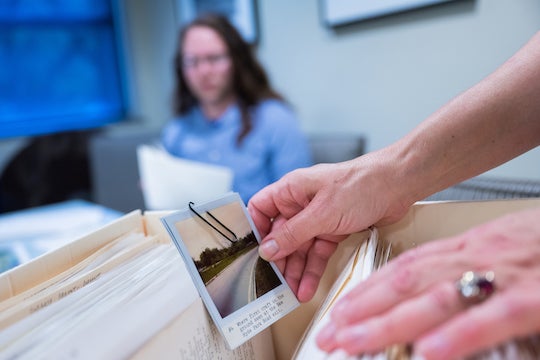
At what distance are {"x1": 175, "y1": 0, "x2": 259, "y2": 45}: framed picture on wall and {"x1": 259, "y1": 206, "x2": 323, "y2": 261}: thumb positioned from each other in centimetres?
150

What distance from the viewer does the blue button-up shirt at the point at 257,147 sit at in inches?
66.8

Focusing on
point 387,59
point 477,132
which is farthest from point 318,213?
point 387,59

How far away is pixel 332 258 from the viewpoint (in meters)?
0.62

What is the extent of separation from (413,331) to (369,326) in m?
0.03

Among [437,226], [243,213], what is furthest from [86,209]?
[437,226]

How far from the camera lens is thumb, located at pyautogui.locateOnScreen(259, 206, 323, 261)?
0.58 meters

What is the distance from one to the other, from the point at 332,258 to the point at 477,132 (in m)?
0.26

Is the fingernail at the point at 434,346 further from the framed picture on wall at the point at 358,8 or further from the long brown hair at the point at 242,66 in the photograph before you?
the long brown hair at the point at 242,66

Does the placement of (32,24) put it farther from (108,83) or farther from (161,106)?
(161,106)

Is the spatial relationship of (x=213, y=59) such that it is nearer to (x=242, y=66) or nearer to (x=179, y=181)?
(x=242, y=66)

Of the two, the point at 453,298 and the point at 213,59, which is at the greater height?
the point at 213,59

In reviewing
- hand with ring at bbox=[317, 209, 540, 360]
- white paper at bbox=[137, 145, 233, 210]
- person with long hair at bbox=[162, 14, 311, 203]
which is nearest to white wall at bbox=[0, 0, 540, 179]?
person with long hair at bbox=[162, 14, 311, 203]

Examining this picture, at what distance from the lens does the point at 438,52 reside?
1463 millimetres

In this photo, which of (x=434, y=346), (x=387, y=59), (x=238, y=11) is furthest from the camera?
(x=238, y=11)
